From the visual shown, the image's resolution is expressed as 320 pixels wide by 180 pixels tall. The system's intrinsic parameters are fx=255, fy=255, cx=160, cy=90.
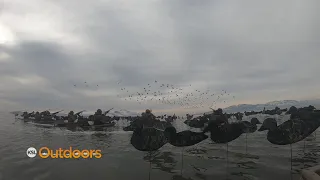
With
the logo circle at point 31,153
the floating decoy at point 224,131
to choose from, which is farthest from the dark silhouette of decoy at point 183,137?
the logo circle at point 31,153

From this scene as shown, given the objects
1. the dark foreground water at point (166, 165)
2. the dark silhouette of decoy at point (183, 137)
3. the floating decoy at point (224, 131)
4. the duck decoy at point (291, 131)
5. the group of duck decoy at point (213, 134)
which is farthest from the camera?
the floating decoy at point (224, 131)

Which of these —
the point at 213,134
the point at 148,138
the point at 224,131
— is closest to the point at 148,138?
the point at 148,138

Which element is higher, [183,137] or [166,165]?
[183,137]

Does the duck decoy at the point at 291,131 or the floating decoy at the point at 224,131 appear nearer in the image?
the duck decoy at the point at 291,131

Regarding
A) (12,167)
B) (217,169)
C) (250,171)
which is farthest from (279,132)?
(12,167)

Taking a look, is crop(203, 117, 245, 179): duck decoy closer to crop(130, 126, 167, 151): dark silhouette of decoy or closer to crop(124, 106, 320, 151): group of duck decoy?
crop(124, 106, 320, 151): group of duck decoy

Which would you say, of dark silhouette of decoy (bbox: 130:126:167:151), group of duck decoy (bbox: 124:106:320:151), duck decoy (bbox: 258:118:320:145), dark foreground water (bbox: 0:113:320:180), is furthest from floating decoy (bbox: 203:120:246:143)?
dark silhouette of decoy (bbox: 130:126:167:151)

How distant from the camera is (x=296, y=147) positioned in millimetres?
20062

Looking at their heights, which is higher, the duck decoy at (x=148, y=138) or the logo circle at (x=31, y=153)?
the duck decoy at (x=148, y=138)

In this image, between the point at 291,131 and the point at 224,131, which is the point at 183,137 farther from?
the point at 291,131

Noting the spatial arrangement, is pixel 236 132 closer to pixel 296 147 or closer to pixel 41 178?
pixel 296 147

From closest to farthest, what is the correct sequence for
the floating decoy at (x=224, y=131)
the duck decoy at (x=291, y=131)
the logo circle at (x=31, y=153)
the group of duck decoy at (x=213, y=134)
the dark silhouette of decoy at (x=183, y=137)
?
1. the group of duck decoy at (x=213, y=134)
2. the duck decoy at (x=291, y=131)
3. the dark silhouette of decoy at (x=183, y=137)
4. the floating decoy at (x=224, y=131)
5. the logo circle at (x=31, y=153)

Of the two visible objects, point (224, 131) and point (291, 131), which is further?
point (224, 131)

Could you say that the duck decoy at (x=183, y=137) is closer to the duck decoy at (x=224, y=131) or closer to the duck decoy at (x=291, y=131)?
the duck decoy at (x=224, y=131)
